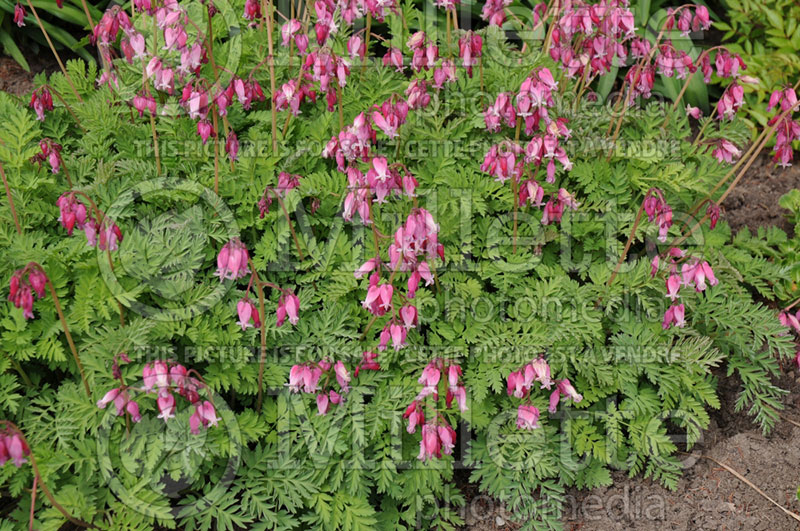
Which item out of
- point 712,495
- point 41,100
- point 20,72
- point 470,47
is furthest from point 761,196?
point 20,72

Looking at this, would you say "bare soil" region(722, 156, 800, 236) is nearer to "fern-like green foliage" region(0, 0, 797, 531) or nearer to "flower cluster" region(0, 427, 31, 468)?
"fern-like green foliage" region(0, 0, 797, 531)

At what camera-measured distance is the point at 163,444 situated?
346 centimetres

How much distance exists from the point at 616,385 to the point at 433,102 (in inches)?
81.4

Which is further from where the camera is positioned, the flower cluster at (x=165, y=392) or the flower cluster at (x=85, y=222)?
the flower cluster at (x=85, y=222)

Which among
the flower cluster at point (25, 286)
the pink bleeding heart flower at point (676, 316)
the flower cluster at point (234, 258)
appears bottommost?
the pink bleeding heart flower at point (676, 316)

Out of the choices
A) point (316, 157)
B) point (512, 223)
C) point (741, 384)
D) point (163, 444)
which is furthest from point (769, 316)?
point (163, 444)

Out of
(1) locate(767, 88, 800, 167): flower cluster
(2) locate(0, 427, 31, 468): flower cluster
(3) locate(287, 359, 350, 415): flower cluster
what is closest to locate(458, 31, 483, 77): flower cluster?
(1) locate(767, 88, 800, 167): flower cluster

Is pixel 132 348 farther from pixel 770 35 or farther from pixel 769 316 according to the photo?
pixel 770 35

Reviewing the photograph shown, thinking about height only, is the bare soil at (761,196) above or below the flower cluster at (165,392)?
below

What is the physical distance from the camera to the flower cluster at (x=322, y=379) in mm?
3396

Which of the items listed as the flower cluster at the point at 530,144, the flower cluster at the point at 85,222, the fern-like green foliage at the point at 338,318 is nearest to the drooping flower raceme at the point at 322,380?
the fern-like green foliage at the point at 338,318

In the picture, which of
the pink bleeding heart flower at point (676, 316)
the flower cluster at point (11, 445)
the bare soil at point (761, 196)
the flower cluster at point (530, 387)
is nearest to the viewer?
the flower cluster at point (11, 445)

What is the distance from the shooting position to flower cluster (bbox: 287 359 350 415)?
3.40 metres
